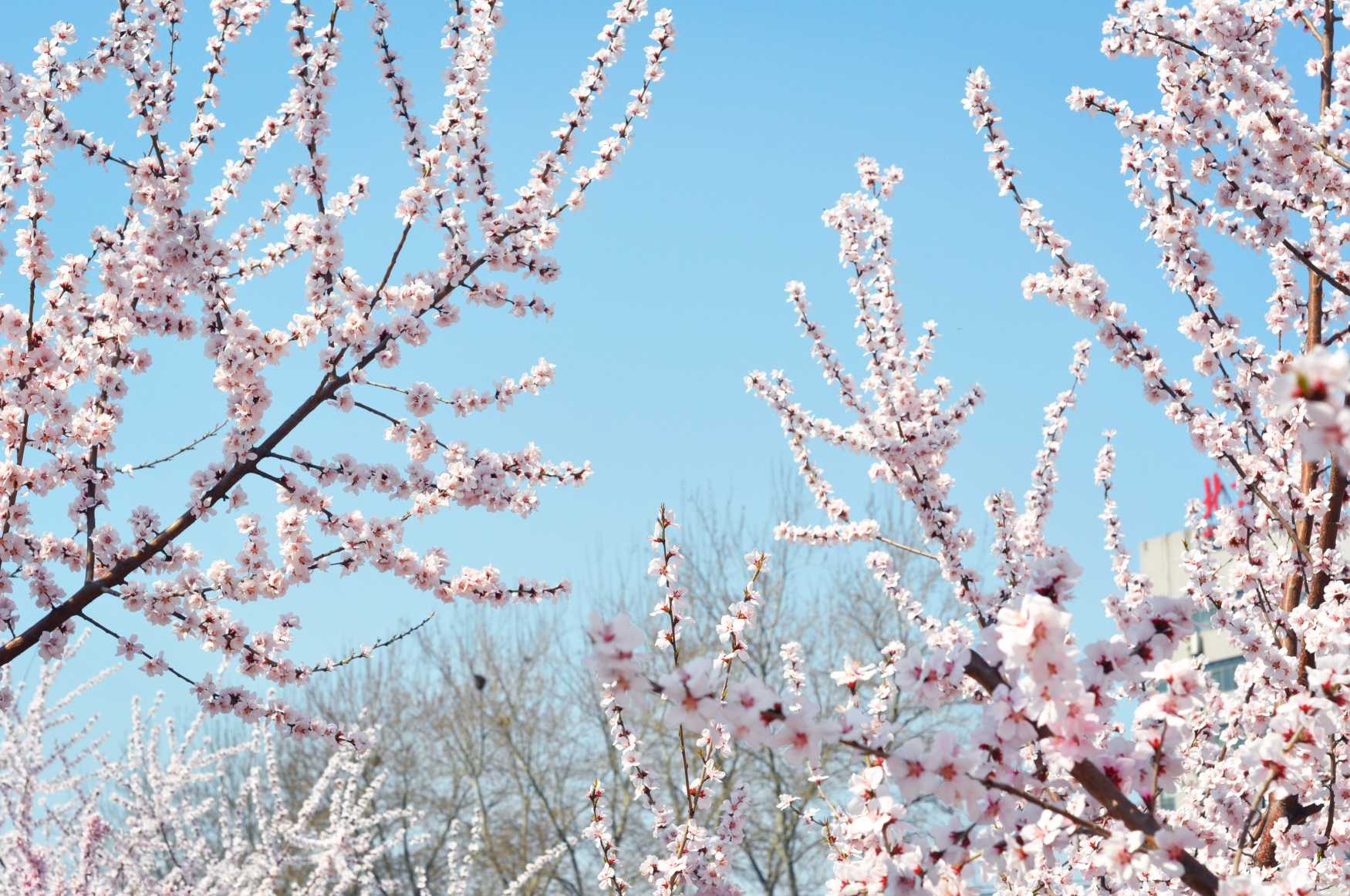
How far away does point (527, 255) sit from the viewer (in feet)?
17.0

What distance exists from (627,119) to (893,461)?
7.63ft

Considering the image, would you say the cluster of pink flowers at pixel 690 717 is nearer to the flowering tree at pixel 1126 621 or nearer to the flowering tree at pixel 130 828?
the flowering tree at pixel 1126 621

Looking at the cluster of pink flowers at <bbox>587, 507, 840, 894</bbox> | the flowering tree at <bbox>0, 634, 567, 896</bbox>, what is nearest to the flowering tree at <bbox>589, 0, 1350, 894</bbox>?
the cluster of pink flowers at <bbox>587, 507, 840, 894</bbox>

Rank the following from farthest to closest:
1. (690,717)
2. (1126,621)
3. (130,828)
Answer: (130,828)
(1126,621)
(690,717)

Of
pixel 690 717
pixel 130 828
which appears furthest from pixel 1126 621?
pixel 130 828

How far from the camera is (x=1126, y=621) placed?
4.19 meters

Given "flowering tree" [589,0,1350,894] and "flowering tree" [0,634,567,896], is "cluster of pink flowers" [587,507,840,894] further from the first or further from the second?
"flowering tree" [0,634,567,896]

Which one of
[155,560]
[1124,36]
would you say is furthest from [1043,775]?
[1124,36]

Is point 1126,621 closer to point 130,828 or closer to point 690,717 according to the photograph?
point 690,717

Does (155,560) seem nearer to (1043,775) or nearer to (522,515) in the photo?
(522,515)

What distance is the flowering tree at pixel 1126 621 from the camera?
6.48 ft

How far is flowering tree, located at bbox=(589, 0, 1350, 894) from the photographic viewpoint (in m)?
1.97

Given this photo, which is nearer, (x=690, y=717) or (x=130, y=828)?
(x=690, y=717)

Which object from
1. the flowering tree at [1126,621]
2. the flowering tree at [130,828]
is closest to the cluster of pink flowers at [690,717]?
the flowering tree at [1126,621]
